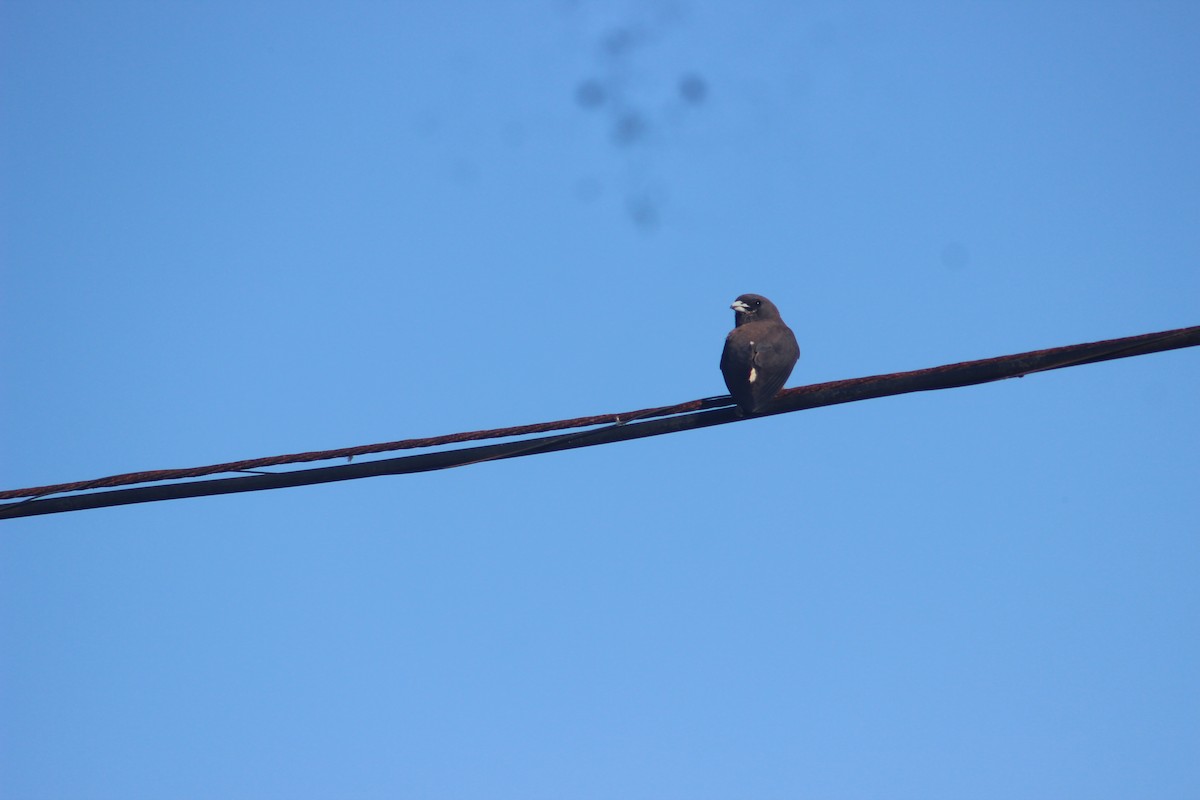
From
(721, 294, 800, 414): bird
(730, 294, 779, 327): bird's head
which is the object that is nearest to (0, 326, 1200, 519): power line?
(721, 294, 800, 414): bird

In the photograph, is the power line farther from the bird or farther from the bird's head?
the bird's head

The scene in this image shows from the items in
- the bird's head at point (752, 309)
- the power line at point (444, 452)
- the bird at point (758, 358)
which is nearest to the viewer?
the power line at point (444, 452)

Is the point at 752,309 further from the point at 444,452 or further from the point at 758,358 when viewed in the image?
the point at 444,452

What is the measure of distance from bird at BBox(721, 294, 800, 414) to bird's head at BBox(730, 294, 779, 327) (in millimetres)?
244

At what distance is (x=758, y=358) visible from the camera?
10344mm

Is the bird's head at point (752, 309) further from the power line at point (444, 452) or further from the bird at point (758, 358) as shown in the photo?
the power line at point (444, 452)

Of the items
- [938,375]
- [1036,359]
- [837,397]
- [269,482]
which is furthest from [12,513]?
[1036,359]

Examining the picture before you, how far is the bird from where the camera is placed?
31.9 ft

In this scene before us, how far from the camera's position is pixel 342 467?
8086 millimetres

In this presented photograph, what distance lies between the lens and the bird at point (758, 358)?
9711mm

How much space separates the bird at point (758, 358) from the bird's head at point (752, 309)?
244 millimetres

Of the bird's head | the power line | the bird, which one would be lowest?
the power line

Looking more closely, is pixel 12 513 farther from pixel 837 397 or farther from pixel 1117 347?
pixel 1117 347

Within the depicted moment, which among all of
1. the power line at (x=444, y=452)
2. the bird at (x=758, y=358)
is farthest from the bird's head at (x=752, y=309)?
the power line at (x=444, y=452)
